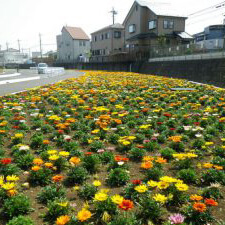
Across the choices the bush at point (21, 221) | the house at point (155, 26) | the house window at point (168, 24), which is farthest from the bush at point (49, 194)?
the house window at point (168, 24)

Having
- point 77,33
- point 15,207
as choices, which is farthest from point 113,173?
point 77,33

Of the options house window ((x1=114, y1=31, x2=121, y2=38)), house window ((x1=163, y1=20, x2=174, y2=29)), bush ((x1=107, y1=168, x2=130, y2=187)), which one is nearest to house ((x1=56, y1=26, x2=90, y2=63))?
house window ((x1=114, y1=31, x2=121, y2=38))

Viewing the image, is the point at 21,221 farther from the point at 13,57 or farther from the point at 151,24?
the point at 13,57

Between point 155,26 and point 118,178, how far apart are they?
39.9 metres

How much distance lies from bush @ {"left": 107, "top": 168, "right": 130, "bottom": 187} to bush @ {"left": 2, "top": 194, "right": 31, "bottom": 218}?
1.08 m

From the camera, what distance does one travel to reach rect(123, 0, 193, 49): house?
39.4 m

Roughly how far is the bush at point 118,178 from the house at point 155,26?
36.4 metres

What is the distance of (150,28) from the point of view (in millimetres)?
41094

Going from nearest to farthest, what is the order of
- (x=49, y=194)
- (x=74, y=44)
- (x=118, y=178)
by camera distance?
1. (x=49, y=194)
2. (x=118, y=178)
3. (x=74, y=44)

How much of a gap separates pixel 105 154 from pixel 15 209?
1.69 metres

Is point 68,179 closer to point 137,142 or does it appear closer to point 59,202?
point 59,202

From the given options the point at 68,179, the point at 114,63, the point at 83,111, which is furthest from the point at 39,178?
the point at 114,63

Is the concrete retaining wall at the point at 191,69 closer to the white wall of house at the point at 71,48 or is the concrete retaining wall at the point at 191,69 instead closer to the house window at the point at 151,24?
the house window at the point at 151,24

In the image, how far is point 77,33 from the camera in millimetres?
73188
